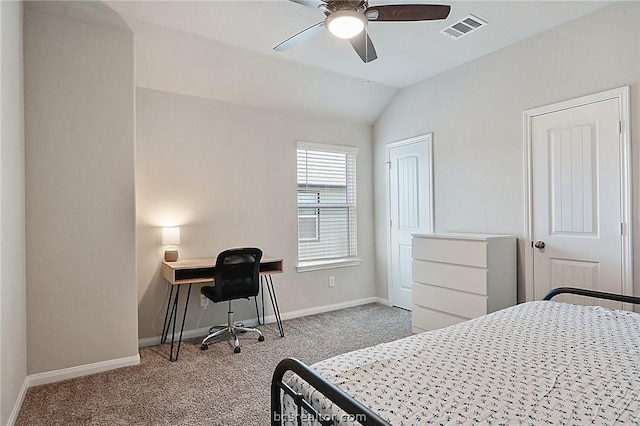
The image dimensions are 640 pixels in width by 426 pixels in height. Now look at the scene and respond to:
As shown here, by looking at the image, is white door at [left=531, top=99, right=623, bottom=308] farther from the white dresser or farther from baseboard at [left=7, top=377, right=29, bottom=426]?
baseboard at [left=7, top=377, right=29, bottom=426]

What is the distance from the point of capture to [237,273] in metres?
3.33

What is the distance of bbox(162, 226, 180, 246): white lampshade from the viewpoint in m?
3.47

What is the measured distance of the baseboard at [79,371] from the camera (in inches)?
105

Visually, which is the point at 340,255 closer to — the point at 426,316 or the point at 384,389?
the point at 426,316

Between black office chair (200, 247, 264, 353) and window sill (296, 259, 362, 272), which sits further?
window sill (296, 259, 362, 272)

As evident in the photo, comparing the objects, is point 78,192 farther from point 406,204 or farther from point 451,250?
point 406,204

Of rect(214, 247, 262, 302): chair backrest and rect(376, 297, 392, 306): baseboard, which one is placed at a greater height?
rect(214, 247, 262, 302): chair backrest

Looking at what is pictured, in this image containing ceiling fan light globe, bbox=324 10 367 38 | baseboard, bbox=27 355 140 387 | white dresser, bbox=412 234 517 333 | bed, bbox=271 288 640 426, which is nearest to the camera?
bed, bbox=271 288 640 426

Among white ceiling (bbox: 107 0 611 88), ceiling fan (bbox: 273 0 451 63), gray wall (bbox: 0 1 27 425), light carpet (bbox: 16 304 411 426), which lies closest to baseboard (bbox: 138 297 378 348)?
light carpet (bbox: 16 304 411 426)

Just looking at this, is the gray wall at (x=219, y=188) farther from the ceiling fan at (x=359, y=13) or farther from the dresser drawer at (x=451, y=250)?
the ceiling fan at (x=359, y=13)

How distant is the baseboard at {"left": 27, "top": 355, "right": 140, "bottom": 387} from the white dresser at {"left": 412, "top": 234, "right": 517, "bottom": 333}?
2678 millimetres

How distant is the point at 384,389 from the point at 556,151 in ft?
9.37

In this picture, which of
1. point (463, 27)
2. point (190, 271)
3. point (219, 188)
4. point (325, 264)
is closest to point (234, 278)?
point (190, 271)

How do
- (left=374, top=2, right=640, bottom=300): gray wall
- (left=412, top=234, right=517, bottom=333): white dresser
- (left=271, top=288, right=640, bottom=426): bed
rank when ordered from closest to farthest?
(left=271, top=288, right=640, bottom=426): bed
(left=374, top=2, right=640, bottom=300): gray wall
(left=412, top=234, right=517, bottom=333): white dresser
